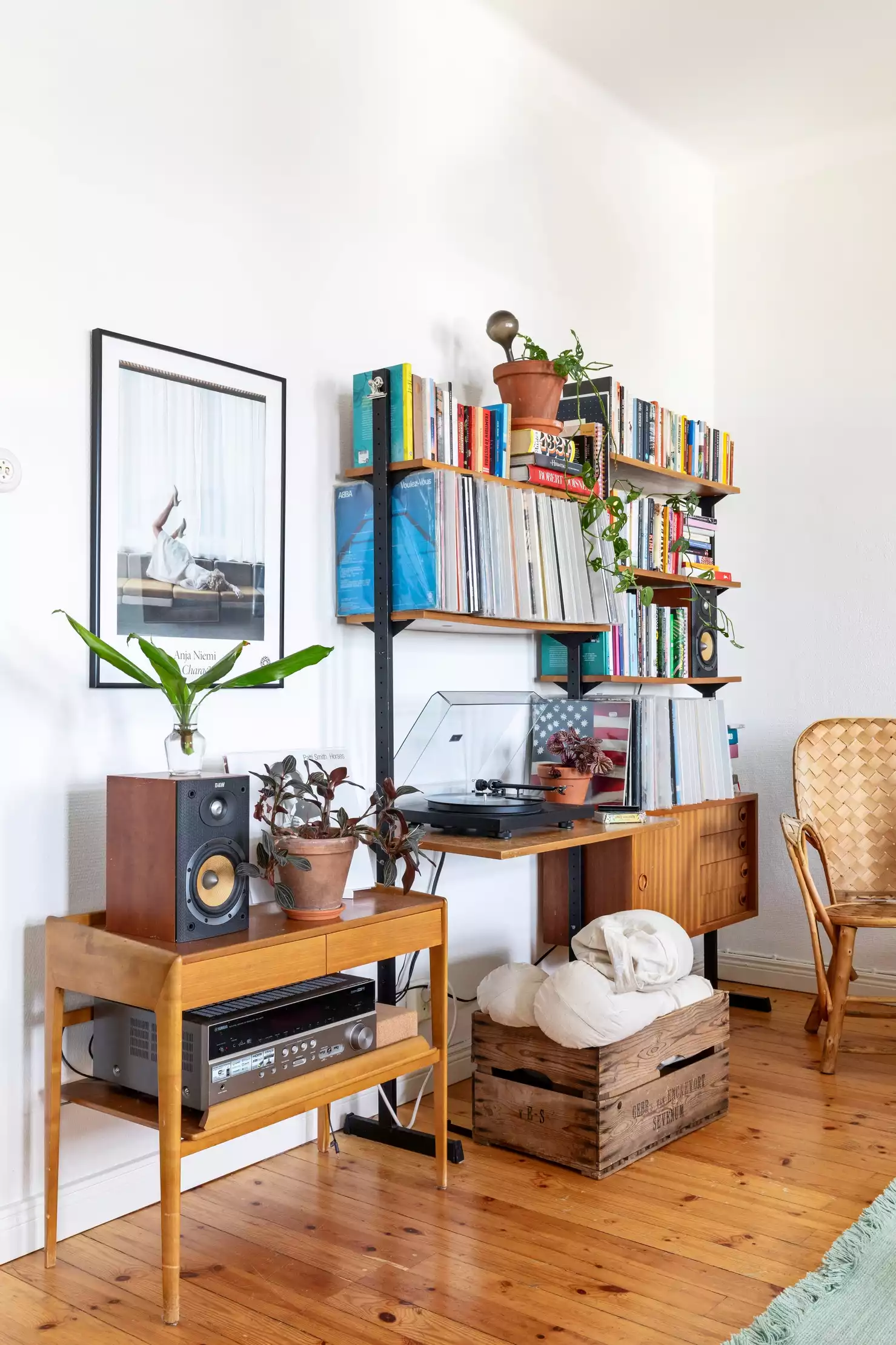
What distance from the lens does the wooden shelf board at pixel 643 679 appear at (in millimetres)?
3393

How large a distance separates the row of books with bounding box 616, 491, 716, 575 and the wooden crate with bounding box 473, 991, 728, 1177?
4.64 feet

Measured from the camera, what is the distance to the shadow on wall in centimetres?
215

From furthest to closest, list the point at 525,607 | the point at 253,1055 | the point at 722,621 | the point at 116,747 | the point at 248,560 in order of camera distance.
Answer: the point at 722,621, the point at 525,607, the point at 248,560, the point at 116,747, the point at 253,1055

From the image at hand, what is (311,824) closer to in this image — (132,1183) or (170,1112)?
(170,1112)

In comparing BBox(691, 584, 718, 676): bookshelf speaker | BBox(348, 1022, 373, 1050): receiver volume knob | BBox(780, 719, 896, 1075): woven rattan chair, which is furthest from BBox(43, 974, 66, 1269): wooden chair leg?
BBox(691, 584, 718, 676): bookshelf speaker

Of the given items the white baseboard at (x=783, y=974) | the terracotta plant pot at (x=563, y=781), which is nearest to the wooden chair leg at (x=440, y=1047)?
the terracotta plant pot at (x=563, y=781)

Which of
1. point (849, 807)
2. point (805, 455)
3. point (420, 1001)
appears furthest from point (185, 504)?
point (805, 455)

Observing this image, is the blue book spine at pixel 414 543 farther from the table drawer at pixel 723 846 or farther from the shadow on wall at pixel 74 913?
the table drawer at pixel 723 846

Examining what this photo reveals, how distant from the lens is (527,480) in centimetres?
307

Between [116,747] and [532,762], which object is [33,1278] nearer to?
[116,747]

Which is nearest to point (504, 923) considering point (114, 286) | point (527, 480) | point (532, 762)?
point (532, 762)

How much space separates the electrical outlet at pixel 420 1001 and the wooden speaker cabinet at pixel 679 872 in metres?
0.54

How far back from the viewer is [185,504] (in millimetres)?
2449

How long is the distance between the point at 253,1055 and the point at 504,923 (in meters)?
1.42
